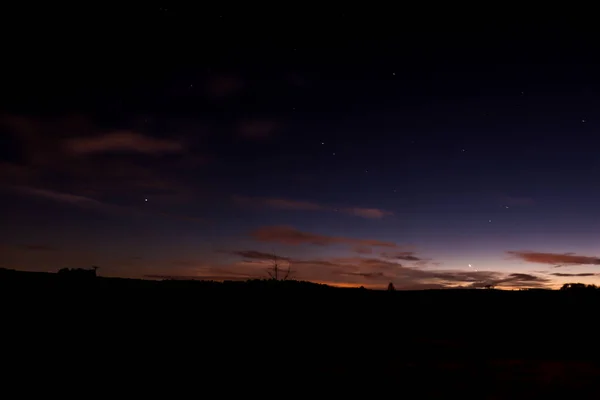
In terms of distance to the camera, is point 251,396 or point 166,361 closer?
point 251,396

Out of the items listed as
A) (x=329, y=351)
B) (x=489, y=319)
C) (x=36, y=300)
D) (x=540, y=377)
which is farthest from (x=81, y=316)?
(x=489, y=319)

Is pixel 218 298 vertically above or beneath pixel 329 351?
above

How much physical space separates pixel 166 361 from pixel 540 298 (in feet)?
19.7

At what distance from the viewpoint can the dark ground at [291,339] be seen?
3318 millimetres

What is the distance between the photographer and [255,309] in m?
5.79

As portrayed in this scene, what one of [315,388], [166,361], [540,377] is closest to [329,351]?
[315,388]

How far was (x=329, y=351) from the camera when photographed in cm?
427

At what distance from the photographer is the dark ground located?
10.9 feet

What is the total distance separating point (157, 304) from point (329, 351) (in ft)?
8.86

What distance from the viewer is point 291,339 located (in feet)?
15.3

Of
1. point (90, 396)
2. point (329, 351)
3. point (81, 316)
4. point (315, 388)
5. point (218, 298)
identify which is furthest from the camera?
point (218, 298)

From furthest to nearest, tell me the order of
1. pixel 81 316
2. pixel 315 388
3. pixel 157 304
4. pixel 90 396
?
pixel 157 304 → pixel 81 316 → pixel 315 388 → pixel 90 396

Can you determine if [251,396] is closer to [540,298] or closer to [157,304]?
Result: [157,304]

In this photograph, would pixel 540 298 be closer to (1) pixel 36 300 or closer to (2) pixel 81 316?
(2) pixel 81 316
